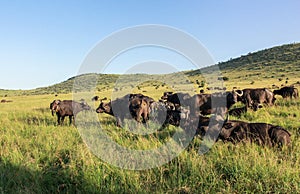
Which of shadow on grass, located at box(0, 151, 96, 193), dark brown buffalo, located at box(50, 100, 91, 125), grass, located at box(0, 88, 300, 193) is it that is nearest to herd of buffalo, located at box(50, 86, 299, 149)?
dark brown buffalo, located at box(50, 100, 91, 125)

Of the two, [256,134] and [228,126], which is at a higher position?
[228,126]

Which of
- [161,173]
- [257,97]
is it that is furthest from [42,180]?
[257,97]

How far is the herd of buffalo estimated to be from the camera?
290 inches

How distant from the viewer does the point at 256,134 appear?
735 cm

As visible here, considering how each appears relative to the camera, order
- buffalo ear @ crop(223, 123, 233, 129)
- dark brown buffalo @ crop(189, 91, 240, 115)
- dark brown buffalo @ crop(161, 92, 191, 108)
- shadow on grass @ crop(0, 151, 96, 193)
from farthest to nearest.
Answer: dark brown buffalo @ crop(161, 92, 191, 108), dark brown buffalo @ crop(189, 91, 240, 115), buffalo ear @ crop(223, 123, 233, 129), shadow on grass @ crop(0, 151, 96, 193)

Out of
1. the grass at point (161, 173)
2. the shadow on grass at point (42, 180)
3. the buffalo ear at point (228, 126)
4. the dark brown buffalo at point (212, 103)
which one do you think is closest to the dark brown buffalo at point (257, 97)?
the dark brown buffalo at point (212, 103)

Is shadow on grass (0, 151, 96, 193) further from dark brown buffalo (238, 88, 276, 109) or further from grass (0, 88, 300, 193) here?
dark brown buffalo (238, 88, 276, 109)

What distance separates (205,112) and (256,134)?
5.62 m

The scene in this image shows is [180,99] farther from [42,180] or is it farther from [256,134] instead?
[42,180]

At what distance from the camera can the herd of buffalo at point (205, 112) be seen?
24.1ft

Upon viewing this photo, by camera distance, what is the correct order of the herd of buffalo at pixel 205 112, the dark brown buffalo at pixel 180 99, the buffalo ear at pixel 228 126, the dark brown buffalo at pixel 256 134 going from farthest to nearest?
the dark brown buffalo at pixel 180 99
the buffalo ear at pixel 228 126
the herd of buffalo at pixel 205 112
the dark brown buffalo at pixel 256 134

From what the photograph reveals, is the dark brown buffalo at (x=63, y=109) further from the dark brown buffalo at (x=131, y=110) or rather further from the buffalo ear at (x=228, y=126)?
the buffalo ear at (x=228, y=126)

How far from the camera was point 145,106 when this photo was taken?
1253 cm

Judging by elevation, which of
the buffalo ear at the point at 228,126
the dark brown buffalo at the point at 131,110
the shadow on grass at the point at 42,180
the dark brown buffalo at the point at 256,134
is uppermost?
the dark brown buffalo at the point at 131,110
